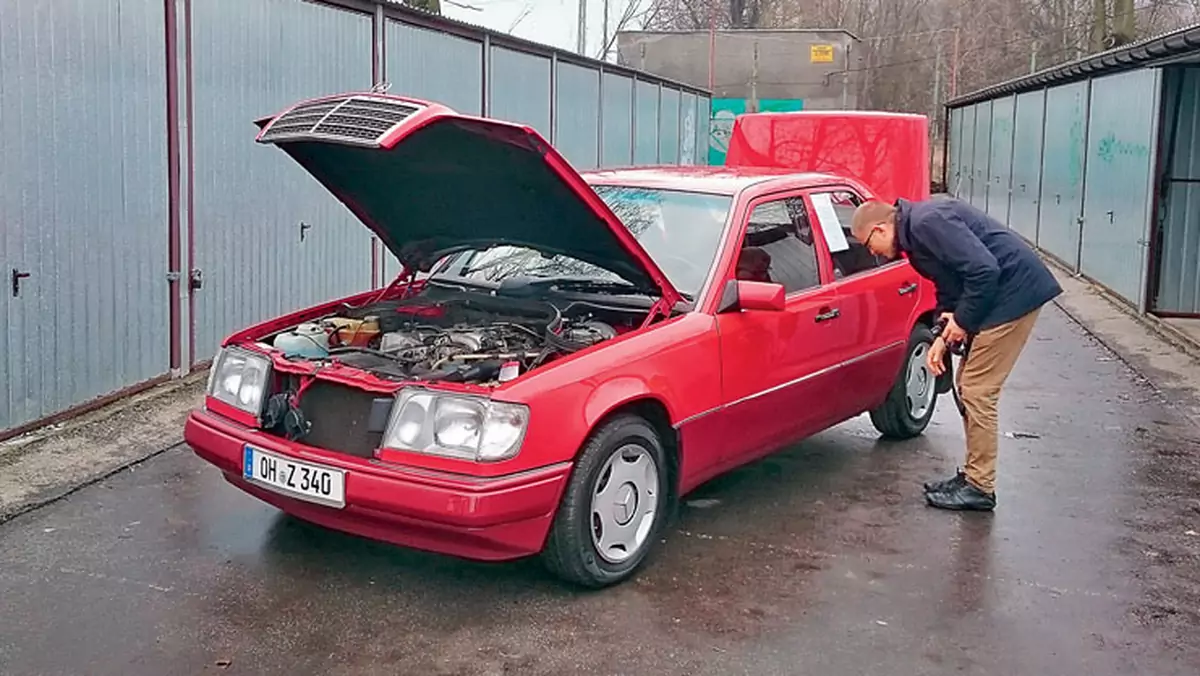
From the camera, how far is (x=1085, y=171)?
16.0 meters

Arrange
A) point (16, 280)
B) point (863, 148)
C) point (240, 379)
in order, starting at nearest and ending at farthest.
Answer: point (240, 379)
point (16, 280)
point (863, 148)

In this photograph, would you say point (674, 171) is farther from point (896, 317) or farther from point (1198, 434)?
point (1198, 434)

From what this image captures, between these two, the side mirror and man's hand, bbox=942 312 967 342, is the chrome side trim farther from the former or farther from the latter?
man's hand, bbox=942 312 967 342

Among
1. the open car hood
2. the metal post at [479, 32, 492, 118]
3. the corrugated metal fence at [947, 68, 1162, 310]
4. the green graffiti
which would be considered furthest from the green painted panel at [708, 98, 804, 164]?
the open car hood

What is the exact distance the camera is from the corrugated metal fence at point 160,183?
670cm

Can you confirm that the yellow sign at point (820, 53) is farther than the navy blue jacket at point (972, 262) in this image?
Yes

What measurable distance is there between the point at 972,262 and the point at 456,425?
104 inches

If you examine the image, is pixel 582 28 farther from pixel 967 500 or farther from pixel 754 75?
pixel 967 500

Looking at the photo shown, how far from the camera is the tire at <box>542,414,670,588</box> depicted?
4473mm

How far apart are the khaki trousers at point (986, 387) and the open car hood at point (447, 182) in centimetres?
167

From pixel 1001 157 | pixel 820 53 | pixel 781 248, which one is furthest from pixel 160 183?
pixel 820 53

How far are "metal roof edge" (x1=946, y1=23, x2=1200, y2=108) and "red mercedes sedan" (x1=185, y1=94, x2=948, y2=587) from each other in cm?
591

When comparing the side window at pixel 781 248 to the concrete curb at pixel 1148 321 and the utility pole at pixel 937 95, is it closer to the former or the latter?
the concrete curb at pixel 1148 321


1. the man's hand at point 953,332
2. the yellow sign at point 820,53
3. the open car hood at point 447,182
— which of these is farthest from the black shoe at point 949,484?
the yellow sign at point 820,53
